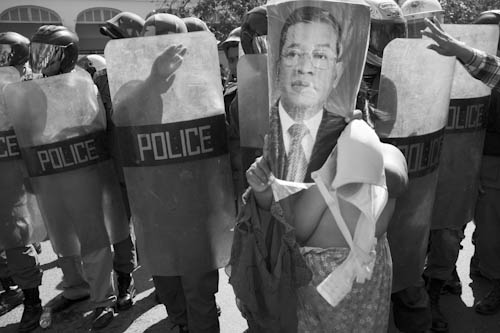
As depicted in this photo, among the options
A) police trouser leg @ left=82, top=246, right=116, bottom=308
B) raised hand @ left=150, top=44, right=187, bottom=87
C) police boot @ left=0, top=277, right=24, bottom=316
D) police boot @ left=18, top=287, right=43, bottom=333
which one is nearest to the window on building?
police boot @ left=0, top=277, right=24, bottom=316

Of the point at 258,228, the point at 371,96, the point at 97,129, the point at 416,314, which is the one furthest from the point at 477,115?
the point at 97,129

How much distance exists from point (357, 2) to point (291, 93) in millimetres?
306

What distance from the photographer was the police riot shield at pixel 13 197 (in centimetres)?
285

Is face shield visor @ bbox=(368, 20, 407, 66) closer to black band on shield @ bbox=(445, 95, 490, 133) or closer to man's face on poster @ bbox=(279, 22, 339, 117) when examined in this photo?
black band on shield @ bbox=(445, 95, 490, 133)

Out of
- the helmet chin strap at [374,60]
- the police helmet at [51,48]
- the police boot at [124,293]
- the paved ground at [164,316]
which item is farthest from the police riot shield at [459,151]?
the police helmet at [51,48]

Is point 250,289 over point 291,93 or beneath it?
beneath

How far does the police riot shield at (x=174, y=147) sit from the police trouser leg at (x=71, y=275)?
1.21 metres

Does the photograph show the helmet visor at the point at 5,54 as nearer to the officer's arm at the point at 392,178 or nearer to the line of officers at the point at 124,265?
the line of officers at the point at 124,265

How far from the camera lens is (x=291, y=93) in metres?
1.31

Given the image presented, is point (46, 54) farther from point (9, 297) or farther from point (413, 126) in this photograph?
point (413, 126)

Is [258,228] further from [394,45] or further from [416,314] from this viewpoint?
[416,314]

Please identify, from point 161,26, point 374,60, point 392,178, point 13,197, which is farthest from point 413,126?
point 13,197

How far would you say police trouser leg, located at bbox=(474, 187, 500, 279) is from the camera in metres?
2.88

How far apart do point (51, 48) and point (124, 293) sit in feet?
5.84
